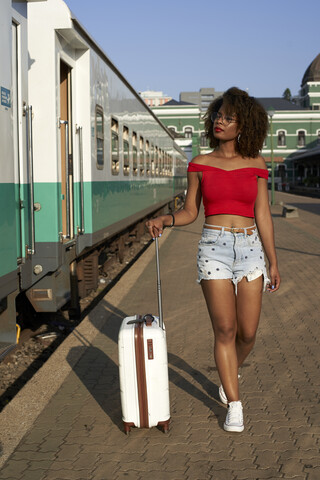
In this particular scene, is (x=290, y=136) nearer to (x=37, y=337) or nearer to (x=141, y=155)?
(x=141, y=155)

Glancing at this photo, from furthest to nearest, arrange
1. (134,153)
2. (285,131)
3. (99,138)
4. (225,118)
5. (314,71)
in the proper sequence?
1. (314,71)
2. (285,131)
3. (134,153)
4. (99,138)
5. (225,118)

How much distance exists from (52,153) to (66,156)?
0.63 m

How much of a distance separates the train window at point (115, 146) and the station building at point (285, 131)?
208 ft

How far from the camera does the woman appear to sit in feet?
14.3

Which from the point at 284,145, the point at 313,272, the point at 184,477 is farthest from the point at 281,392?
the point at 284,145

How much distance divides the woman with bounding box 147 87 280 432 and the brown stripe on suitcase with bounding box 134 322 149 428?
49 cm

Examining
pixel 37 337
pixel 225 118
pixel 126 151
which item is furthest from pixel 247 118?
pixel 126 151

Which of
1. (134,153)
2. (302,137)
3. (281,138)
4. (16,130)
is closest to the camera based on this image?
(16,130)

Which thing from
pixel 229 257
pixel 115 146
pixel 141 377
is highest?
pixel 115 146

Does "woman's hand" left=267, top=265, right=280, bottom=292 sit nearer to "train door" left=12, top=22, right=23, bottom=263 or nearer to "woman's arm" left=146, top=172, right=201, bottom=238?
"woman's arm" left=146, top=172, right=201, bottom=238

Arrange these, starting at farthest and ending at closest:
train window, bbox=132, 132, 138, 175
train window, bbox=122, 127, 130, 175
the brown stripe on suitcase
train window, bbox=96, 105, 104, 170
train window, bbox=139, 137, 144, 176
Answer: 1. train window, bbox=139, 137, 144, 176
2. train window, bbox=132, 132, 138, 175
3. train window, bbox=122, 127, 130, 175
4. train window, bbox=96, 105, 104, 170
5. the brown stripe on suitcase

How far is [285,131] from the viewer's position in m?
85.1

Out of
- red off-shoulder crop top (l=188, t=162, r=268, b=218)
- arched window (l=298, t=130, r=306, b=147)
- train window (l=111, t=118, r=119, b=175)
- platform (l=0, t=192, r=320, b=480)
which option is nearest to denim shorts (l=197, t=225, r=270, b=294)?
red off-shoulder crop top (l=188, t=162, r=268, b=218)

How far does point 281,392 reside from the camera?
5148mm
